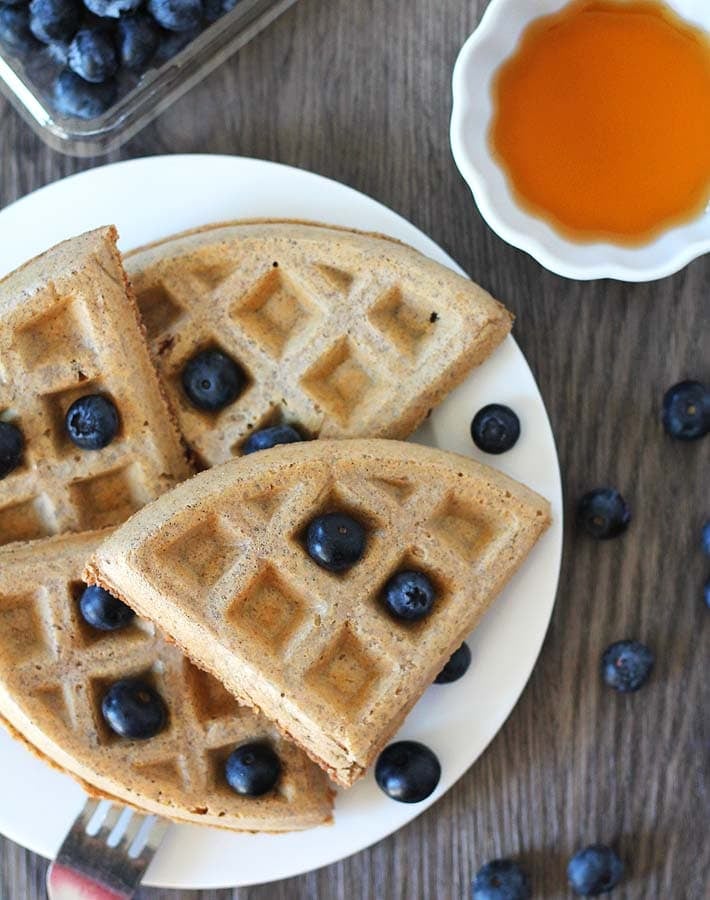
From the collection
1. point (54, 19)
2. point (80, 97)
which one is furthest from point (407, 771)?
point (54, 19)

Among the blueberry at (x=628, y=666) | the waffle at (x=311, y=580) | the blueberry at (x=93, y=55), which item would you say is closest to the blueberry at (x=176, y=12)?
the blueberry at (x=93, y=55)

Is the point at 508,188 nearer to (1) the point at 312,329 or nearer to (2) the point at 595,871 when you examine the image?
(1) the point at 312,329

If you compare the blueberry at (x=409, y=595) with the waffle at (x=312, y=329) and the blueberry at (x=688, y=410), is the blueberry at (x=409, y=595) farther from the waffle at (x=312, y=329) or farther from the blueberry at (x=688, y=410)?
the blueberry at (x=688, y=410)

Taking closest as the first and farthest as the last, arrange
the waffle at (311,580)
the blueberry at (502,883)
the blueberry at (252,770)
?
1. the waffle at (311,580)
2. the blueberry at (252,770)
3. the blueberry at (502,883)

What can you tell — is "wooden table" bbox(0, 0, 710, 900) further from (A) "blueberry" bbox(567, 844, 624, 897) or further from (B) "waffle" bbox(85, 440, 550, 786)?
(B) "waffle" bbox(85, 440, 550, 786)

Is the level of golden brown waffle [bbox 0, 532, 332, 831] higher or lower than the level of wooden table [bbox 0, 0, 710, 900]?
lower

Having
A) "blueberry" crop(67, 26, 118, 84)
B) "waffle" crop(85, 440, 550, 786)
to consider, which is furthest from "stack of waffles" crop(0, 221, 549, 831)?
"blueberry" crop(67, 26, 118, 84)
